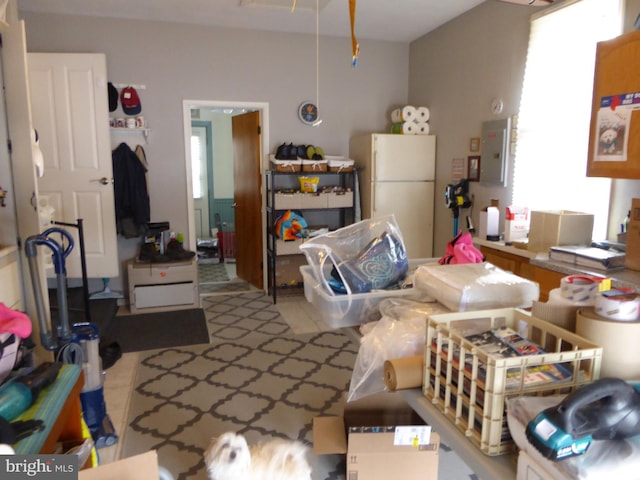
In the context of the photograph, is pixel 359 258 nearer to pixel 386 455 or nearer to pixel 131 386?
pixel 386 455

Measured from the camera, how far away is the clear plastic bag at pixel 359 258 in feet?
5.19

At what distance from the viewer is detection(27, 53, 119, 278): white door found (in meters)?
4.03

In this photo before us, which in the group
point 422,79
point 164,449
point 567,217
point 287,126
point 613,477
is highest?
point 422,79

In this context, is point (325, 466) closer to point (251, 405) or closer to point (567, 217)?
point (251, 405)

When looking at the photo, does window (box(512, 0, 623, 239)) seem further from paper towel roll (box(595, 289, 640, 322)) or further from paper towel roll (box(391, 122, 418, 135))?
paper towel roll (box(595, 289, 640, 322))

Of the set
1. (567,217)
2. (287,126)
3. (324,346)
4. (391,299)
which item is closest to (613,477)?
(391,299)

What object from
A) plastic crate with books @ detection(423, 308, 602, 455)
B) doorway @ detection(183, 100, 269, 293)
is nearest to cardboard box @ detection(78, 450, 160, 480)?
plastic crate with books @ detection(423, 308, 602, 455)

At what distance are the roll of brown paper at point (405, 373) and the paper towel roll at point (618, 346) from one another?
1.27 ft

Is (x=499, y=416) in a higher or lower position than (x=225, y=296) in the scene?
higher

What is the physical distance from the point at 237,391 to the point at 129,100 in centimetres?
300

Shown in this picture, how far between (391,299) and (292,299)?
3441 mm

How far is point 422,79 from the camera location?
16.3 feet

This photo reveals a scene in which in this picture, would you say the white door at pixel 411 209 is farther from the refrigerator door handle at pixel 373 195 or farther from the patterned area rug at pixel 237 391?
the patterned area rug at pixel 237 391

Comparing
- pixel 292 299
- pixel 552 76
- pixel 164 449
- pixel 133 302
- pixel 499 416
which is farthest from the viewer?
pixel 292 299
